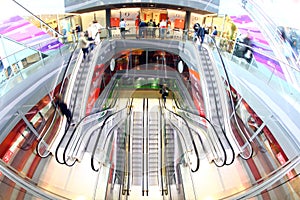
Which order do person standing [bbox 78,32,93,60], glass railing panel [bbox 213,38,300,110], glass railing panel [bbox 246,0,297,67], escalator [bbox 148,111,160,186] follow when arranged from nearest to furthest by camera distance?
1. glass railing panel [bbox 213,38,300,110]
2. escalator [bbox 148,111,160,186]
3. glass railing panel [bbox 246,0,297,67]
4. person standing [bbox 78,32,93,60]

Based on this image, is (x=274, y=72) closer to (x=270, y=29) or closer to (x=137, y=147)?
(x=270, y=29)

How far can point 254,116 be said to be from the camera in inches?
229

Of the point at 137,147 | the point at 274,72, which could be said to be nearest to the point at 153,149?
the point at 137,147

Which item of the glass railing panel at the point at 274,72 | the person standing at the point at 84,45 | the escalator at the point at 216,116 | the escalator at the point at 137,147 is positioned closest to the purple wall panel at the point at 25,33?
the person standing at the point at 84,45

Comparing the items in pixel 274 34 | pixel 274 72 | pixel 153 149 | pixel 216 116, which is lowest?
pixel 153 149

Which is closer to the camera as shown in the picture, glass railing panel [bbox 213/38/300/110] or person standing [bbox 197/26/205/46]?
glass railing panel [bbox 213/38/300/110]

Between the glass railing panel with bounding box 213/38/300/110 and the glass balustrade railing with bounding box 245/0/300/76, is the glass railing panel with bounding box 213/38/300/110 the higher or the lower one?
the lower one

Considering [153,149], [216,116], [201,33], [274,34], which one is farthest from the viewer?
[201,33]

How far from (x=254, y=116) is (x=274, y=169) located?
6.20 feet

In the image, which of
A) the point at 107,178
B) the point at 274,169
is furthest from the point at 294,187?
the point at 107,178

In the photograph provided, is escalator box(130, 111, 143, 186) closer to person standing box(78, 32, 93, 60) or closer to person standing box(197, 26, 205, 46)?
person standing box(78, 32, 93, 60)

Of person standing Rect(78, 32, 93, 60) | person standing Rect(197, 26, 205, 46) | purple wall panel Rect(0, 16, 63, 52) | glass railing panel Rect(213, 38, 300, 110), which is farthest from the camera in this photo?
person standing Rect(197, 26, 205, 46)

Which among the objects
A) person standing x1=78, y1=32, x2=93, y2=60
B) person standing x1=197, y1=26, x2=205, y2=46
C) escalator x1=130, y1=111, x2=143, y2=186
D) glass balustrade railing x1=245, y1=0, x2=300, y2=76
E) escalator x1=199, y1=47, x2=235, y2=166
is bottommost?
escalator x1=130, y1=111, x2=143, y2=186

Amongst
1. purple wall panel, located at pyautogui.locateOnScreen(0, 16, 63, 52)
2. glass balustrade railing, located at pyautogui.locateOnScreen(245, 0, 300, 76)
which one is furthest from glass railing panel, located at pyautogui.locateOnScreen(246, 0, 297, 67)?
purple wall panel, located at pyautogui.locateOnScreen(0, 16, 63, 52)
